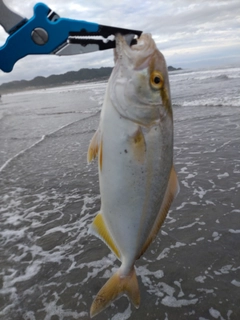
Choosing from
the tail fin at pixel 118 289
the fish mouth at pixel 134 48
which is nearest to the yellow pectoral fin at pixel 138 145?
the fish mouth at pixel 134 48

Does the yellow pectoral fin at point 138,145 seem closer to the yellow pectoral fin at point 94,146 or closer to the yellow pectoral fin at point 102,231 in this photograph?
the yellow pectoral fin at point 94,146

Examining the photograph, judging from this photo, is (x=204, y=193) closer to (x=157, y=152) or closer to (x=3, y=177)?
(x=157, y=152)

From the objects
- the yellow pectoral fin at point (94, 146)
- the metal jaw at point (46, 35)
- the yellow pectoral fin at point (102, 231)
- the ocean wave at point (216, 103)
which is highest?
the metal jaw at point (46, 35)

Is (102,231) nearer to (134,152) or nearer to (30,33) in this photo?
(134,152)

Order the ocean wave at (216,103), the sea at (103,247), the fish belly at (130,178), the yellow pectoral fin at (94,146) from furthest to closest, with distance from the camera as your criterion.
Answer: the ocean wave at (216,103), the sea at (103,247), the yellow pectoral fin at (94,146), the fish belly at (130,178)

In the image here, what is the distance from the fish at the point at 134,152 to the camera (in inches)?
85.1

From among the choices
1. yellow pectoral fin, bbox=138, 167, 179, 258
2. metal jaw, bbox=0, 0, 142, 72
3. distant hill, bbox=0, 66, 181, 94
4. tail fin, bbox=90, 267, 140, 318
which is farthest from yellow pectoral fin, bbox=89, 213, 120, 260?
distant hill, bbox=0, 66, 181, 94

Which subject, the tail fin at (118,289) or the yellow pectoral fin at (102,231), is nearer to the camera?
the tail fin at (118,289)

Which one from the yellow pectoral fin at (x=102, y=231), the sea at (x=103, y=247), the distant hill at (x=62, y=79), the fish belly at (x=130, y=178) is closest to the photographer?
the fish belly at (x=130, y=178)

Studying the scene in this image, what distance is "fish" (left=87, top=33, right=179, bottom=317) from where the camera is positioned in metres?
2.16

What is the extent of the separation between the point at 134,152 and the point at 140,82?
1.67 feet

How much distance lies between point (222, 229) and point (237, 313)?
1.70 meters

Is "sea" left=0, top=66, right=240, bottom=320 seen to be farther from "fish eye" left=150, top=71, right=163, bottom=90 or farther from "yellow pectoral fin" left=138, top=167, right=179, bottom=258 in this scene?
"fish eye" left=150, top=71, right=163, bottom=90

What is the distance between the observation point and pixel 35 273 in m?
4.66
